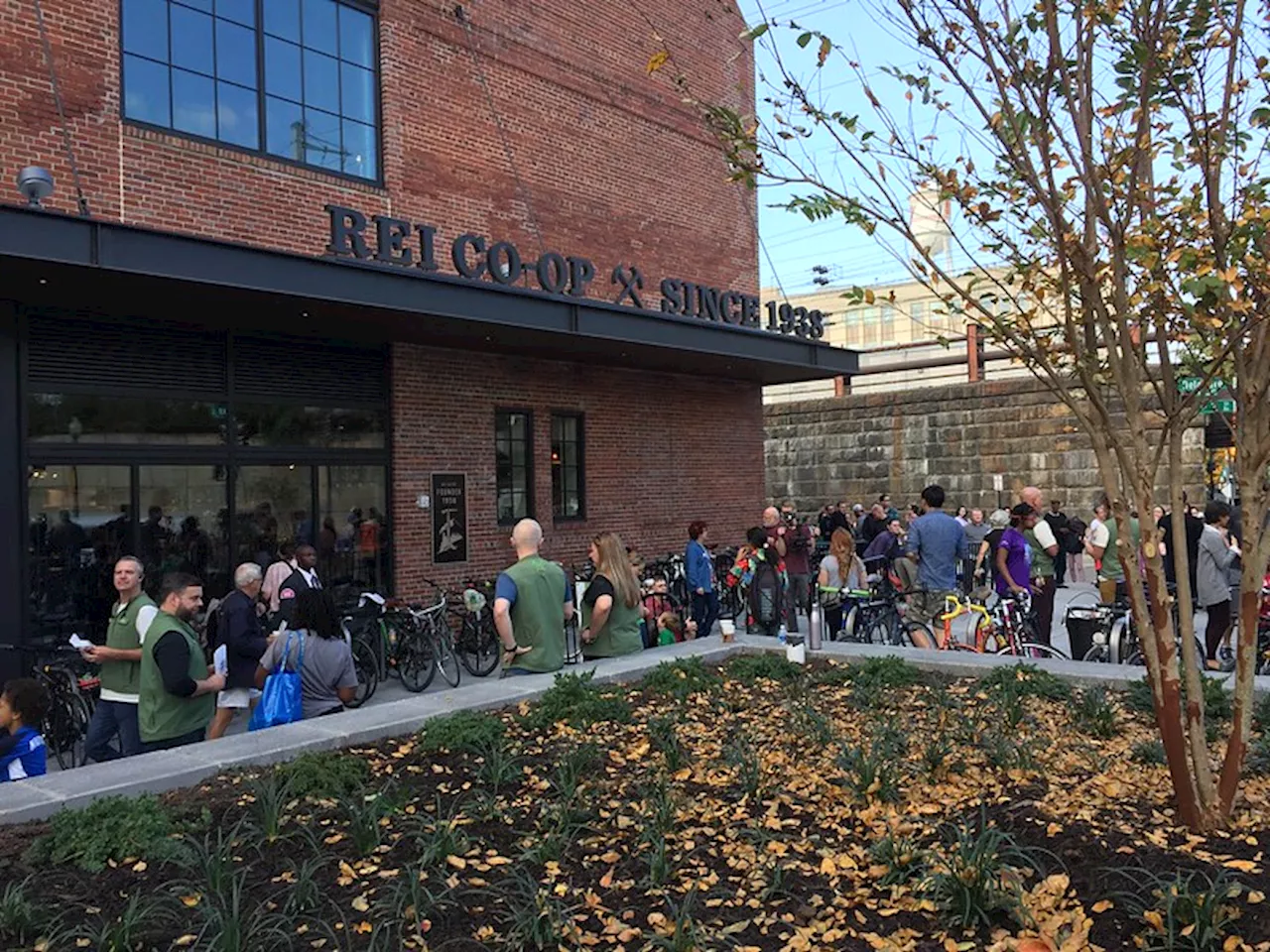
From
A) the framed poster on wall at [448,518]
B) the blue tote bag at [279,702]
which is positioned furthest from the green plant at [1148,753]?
the framed poster on wall at [448,518]

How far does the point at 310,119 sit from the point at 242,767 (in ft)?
33.4

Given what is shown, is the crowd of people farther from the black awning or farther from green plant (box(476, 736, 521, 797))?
the black awning

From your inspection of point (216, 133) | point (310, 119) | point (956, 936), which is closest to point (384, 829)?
point (956, 936)

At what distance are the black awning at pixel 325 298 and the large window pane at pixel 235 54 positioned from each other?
304 cm

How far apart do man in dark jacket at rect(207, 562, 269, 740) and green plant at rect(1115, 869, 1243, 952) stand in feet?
18.9

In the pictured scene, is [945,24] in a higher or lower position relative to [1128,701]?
higher

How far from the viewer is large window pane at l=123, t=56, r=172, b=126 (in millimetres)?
11508

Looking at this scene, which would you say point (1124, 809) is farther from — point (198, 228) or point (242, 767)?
point (198, 228)

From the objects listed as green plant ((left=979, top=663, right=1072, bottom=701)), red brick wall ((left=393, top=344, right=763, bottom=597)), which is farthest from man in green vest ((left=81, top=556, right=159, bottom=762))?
red brick wall ((left=393, top=344, right=763, bottom=597))

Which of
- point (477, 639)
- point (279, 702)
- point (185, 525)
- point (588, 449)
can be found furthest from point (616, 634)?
point (588, 449)

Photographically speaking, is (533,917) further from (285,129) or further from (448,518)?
(285,129)

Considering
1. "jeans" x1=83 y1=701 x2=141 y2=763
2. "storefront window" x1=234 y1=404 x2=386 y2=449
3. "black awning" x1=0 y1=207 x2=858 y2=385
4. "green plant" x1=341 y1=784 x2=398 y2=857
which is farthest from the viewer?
"storefront window" x1=234 y1=404 x2=386 y2=449

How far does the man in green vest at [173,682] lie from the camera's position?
20.3ft

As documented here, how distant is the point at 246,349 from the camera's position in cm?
1243
